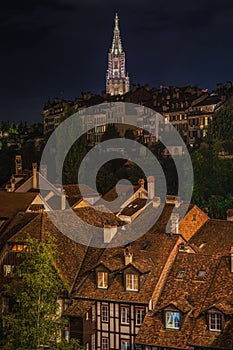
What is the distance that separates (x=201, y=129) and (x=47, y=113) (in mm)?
58436

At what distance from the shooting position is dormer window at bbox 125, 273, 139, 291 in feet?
156

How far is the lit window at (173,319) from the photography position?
44812 mm

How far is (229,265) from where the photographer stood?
47.4 meters

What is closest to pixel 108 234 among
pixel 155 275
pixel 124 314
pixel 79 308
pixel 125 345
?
pixel 155 275

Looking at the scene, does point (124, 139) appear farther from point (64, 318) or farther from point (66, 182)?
point (64, 318)

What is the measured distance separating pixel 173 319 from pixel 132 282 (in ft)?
13.8

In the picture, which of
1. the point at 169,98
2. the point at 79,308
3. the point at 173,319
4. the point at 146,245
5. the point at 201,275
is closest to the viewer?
the point at 173,319

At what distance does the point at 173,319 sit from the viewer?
148 feet

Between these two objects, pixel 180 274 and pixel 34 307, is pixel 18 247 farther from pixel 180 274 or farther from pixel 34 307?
pixel 180 274

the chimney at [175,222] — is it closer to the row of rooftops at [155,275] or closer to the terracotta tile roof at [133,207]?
the row of rooftops at [155,275]

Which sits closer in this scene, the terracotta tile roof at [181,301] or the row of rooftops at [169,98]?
the terracotta tile roof at [181,301]

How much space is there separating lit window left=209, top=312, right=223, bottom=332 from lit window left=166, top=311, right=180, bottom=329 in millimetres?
2187

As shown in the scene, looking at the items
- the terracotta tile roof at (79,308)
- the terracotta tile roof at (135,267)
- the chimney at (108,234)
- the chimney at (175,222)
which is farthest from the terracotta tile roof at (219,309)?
the chimney at (175,222)

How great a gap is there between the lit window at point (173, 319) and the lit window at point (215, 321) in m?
2.19
